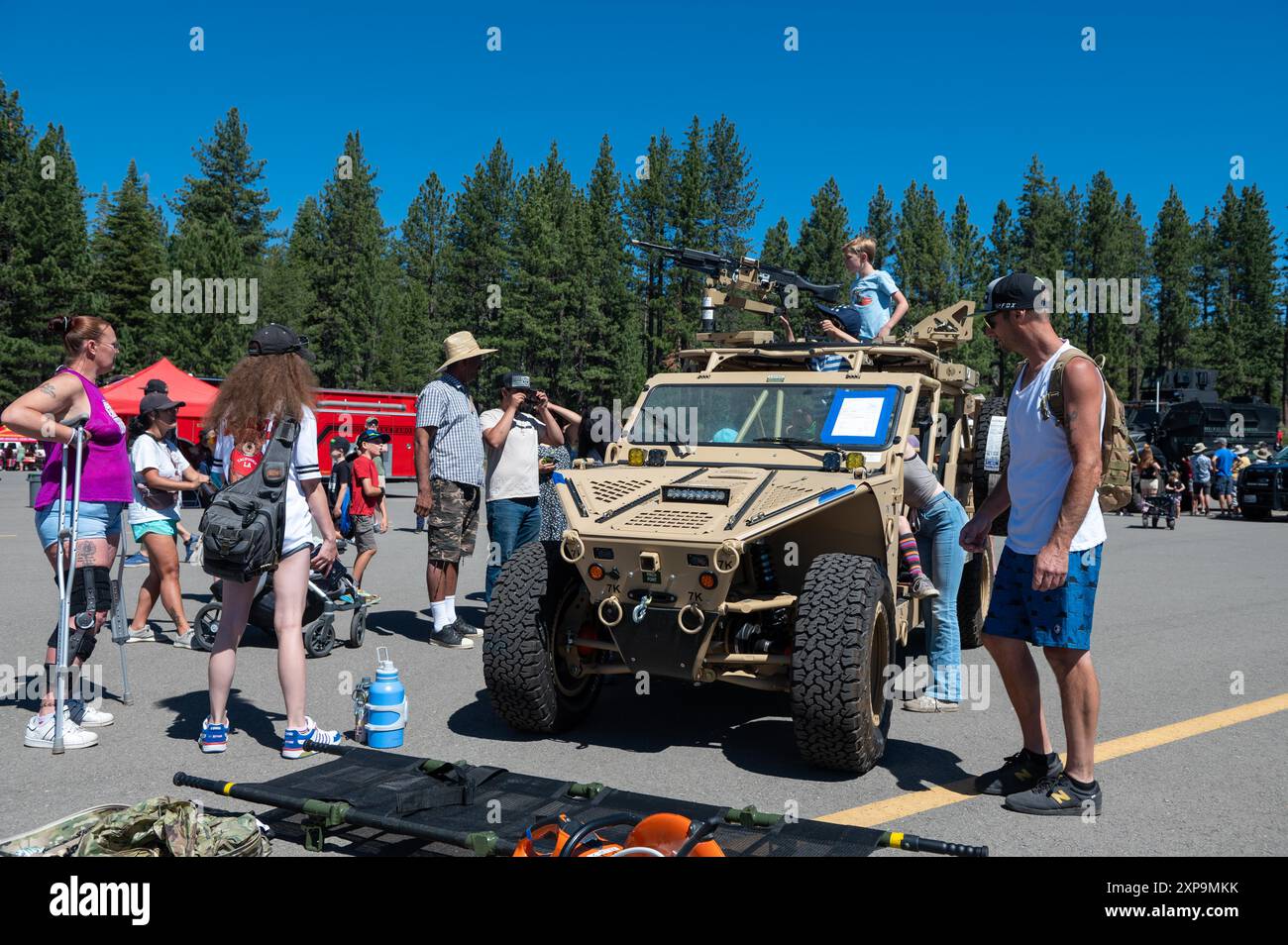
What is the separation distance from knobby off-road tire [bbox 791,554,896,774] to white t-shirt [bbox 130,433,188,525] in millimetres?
5571

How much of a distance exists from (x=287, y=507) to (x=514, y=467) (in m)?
3.42

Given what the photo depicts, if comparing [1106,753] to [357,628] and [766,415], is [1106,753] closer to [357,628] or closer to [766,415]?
[766,415]

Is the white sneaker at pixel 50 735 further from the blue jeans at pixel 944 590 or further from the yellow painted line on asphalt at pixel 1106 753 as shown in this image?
the blue jeans at pixel 944 590

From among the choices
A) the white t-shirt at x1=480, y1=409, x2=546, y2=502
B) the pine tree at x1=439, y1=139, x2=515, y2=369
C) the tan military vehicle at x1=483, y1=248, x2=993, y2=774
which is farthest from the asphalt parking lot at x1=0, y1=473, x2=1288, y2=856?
the pine tree at x1=439, y1=139, x2=515, y2=369

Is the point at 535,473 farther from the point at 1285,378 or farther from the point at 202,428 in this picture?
the point at 1285,378

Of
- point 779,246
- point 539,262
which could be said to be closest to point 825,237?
point 779,246

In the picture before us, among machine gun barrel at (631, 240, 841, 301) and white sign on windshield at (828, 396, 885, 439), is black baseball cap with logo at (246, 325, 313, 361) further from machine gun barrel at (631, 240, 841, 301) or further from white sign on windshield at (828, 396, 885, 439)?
machine gun barrel at (631, 240, 841, 301)

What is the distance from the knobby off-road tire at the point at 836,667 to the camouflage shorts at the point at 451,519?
377cm

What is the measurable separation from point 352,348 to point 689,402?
195 ft

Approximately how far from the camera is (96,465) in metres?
5.51

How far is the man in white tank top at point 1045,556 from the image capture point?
14.0ft

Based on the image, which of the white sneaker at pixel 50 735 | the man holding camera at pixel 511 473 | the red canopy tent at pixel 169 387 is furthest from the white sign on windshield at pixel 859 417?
the red canopy tent at pixel 169 387

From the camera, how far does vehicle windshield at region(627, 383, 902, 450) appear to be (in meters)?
6.25

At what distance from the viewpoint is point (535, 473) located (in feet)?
28.0
